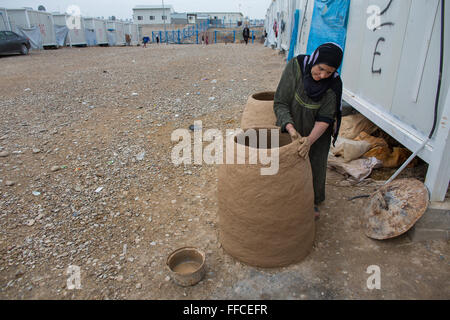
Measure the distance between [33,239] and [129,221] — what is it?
90 cm

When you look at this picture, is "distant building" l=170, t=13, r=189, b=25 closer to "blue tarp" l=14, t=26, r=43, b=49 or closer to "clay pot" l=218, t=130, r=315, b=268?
"blue tarp" l=14, t=26, r=43, b=49

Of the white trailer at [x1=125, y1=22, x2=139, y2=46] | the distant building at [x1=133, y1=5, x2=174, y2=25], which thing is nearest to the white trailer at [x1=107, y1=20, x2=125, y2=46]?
the white trailer at [x1=125, y1=22, x2=139, y2=46]

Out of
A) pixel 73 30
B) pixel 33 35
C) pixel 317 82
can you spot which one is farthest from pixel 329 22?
pixel 73 30

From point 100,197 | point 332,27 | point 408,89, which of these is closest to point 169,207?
point 100,197

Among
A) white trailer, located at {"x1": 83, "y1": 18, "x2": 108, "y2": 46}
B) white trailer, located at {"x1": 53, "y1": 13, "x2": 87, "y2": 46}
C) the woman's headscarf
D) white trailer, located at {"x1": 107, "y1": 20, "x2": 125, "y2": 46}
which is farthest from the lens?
white trailer, located at {"x1": 107, "y1": 20, "x2": 125, "y2": 46}

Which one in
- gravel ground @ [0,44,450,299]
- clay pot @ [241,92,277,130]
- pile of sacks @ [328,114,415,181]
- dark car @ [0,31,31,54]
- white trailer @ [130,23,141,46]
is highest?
white trailer @ [130,23,141,46]

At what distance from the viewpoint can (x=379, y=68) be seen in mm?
3695

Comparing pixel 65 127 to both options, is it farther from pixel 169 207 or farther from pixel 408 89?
pixel 408 89

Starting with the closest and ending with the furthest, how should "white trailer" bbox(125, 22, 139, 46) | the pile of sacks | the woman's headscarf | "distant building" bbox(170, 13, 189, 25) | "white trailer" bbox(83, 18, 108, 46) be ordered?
the woman's headscarf → the pile of sacks → "white trailer" bbox(83, 18, 108, 46) → "white trailer" bbox(125, 22, 139, 46) → "distant building" bbox(170, 13, 189, 25)

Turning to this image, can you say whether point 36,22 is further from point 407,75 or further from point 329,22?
point 407,75

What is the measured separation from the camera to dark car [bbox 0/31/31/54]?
1513 cm

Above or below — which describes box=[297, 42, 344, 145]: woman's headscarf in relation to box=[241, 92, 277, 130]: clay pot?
above

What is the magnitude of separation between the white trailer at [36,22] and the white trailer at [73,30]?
75 cm

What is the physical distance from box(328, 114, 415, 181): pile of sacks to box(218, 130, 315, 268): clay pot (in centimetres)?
160
